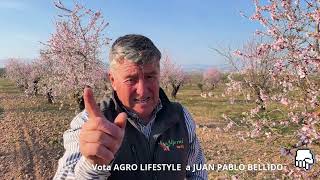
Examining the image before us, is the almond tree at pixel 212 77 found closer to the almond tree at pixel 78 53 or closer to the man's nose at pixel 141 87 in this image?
the almond tree at pixel 78 53

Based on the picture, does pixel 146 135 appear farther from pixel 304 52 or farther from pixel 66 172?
pixel 304 52

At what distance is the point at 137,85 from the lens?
2127mm

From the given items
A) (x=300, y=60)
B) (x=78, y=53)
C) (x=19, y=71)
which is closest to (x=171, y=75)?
(x=19, y=71)

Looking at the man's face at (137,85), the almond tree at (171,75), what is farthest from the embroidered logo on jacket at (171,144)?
the almond tree at (171,75)

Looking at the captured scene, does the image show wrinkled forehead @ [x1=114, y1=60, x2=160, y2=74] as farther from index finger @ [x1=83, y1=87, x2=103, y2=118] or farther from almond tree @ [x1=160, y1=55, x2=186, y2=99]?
almond tree @ [x1=160, y1=55, x2=186, y2=99]

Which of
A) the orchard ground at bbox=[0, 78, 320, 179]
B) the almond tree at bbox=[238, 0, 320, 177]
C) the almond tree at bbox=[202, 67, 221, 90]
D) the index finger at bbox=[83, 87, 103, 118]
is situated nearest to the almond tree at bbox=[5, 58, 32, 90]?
the orchard ground at bbox=[0, 78, 320, 179]

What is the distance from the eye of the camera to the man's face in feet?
6.96

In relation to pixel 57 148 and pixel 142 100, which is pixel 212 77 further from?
pixel 142 100

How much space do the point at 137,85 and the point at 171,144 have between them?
0.45 meters

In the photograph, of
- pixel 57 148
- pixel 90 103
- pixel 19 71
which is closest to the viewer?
pixel 90 103

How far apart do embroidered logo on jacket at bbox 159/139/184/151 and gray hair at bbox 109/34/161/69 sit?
51 centimetres

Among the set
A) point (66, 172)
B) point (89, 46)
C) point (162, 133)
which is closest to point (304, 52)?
point (162, 133)

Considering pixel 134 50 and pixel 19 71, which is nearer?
pixel 134 50

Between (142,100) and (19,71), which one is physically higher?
(19,71)
